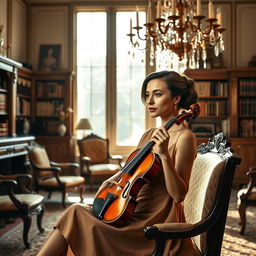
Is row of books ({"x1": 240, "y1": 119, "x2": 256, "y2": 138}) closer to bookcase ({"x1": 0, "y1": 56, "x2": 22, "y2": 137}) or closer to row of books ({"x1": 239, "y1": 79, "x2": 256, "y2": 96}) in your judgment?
row of books ({"x1": 239, "y1": 79, "x2": 256, "y2": 96})

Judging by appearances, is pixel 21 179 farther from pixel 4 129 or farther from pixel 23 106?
pixel 23 106

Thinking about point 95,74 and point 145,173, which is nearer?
point 145,173

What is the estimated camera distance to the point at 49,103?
720 centimetres

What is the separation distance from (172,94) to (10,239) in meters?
2.61

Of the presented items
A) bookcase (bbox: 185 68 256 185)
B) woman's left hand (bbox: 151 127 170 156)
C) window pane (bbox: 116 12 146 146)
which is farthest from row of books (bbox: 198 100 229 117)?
woman's left hand (bbox: 151 127 170 156)

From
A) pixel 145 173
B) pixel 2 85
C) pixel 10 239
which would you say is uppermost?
pixel 2 85

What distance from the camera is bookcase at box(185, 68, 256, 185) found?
665cm

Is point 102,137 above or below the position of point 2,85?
below

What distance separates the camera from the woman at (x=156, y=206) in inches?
62.9

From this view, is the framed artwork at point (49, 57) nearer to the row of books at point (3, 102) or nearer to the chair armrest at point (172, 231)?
the row of books at point (3, 102)

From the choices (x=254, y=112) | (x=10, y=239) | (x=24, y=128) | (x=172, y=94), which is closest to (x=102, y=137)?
(x=24, y=128)

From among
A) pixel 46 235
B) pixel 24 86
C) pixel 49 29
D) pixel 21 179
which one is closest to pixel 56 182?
pixel 21 179

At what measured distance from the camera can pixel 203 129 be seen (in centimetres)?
700

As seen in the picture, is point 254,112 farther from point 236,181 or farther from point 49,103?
point 49,103
